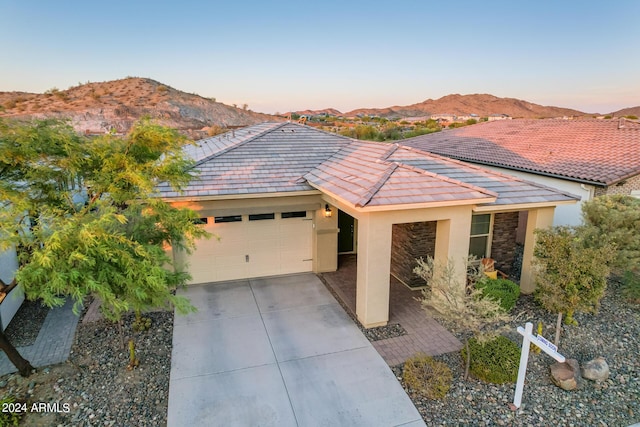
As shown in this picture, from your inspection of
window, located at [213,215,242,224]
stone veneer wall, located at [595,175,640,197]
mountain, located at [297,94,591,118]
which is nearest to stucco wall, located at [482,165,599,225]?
stone veneer wall, located at [595,175,640,197]

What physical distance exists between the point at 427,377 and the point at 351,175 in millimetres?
5152

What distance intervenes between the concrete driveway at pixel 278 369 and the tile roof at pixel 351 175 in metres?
3.10

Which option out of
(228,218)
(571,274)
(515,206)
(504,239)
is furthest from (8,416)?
(504,239)

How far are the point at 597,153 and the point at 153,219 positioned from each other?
1620 centimetres

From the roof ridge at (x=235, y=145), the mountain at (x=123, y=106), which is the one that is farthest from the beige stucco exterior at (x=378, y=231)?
the mountain at (x=123, y=106)

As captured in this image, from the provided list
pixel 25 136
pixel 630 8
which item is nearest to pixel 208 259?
pixel 25 136

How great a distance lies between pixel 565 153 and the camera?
49.1 feet

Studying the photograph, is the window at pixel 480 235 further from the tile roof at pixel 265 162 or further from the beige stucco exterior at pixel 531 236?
the tile roof at pixel 265 162

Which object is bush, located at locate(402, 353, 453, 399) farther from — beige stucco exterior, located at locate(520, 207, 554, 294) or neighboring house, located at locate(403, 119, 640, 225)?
neighboring house, located at locate(403, 119, 640, 225)

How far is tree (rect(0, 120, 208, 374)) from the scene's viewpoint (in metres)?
4.74

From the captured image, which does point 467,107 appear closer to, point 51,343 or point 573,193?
point 573,193

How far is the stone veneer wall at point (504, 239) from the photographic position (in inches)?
423

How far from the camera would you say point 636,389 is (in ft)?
20.8

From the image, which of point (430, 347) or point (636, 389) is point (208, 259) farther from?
point (636, 389)
